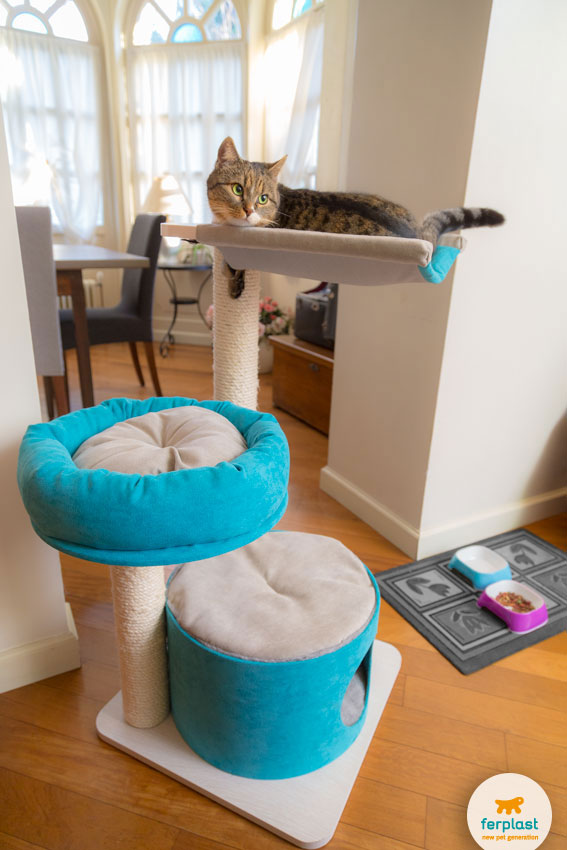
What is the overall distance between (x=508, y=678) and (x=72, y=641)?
1.04 m

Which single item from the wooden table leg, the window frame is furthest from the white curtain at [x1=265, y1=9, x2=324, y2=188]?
the wooden table leg

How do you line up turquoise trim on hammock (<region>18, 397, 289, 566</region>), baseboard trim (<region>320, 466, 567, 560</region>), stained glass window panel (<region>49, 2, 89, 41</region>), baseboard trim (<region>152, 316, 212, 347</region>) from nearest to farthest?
turquoise trim on hammock (<region>18, 397, 289, 566</region>) < baseboard trim (<region>320, 466, 567, 560</region>) < stained glass window panel (<region>49, 2, 89, 41</region>) < baseboard trim (<region>152, 316, 212, 347</region>)

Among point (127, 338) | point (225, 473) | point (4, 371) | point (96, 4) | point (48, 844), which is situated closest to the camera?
point (225, 473)

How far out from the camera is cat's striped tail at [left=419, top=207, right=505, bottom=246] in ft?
3.39

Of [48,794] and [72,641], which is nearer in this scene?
[48,794]

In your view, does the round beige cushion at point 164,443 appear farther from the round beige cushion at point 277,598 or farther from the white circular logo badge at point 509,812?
the white circular logo badge at point 509,812

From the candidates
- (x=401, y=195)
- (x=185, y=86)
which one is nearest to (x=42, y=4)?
(x=185, y=86)

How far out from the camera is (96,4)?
3775 millimetres

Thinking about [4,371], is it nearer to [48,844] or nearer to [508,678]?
[48,844]

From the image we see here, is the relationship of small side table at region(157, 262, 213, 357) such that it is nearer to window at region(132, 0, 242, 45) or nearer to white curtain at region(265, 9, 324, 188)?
white curtain at region(265, 9, 324, 188)

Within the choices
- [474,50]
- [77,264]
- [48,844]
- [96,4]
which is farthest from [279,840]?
[96,4]

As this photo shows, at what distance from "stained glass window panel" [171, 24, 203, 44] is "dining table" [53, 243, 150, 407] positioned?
227cm

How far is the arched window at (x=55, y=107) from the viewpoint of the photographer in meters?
3.70

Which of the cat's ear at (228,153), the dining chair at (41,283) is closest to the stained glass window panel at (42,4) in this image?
the dining chair at (41,283)
